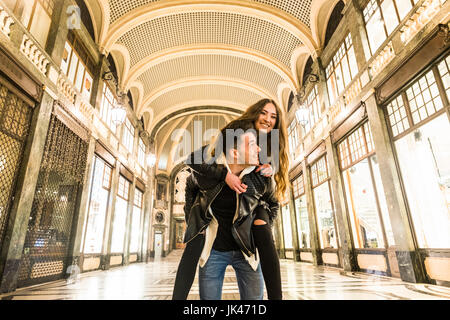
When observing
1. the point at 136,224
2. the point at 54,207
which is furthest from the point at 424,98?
the point at 136,224

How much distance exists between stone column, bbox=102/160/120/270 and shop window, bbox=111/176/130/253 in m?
0.59

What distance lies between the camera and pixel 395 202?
514 centimetres

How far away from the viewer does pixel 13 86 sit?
15.9 feet

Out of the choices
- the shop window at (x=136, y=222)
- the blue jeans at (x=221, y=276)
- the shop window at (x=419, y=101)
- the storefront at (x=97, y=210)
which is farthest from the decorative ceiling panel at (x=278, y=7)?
the blue jeans at (x=221, y=276)

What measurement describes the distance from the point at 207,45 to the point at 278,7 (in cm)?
349

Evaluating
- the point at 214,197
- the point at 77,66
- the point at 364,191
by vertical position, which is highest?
the point at 77,66

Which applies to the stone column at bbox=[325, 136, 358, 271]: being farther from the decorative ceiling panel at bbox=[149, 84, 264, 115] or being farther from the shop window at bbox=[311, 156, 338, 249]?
the decorative ceiling panel at bbox=[149, 84, 264, 115]

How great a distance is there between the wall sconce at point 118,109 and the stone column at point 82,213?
100cm

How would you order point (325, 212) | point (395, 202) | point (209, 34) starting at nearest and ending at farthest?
point (395, 202), point (325, 212), point (209, 34)

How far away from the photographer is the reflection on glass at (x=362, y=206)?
20.5ft

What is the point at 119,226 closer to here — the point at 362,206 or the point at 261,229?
the point at 362,206

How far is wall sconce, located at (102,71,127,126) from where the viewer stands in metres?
7.95

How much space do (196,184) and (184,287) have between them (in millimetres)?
438
